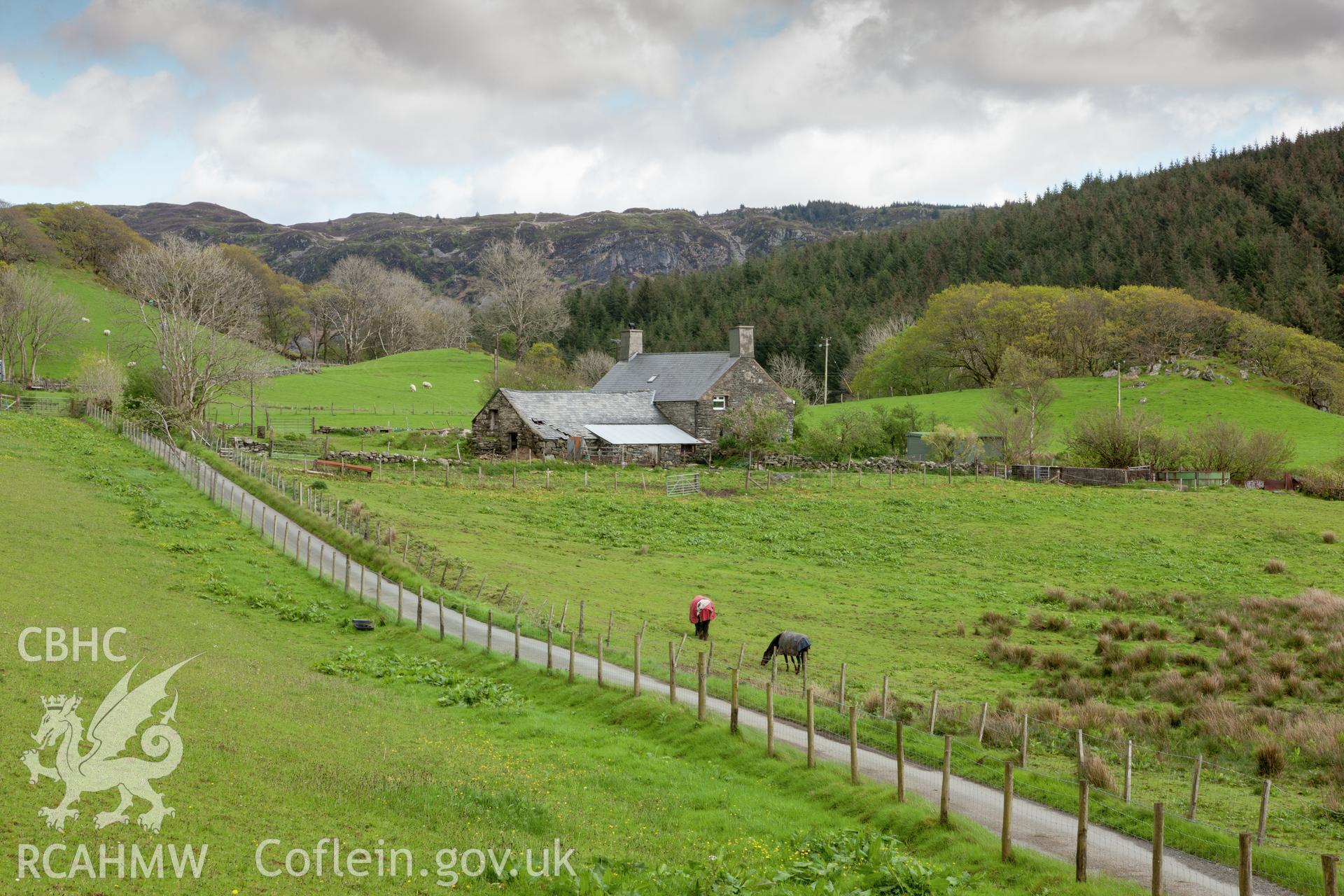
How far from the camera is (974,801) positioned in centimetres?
1585

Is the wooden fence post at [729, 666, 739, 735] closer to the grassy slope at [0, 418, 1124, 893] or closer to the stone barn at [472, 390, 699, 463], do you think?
the grassy slope at [0, 418, 1124, 893]

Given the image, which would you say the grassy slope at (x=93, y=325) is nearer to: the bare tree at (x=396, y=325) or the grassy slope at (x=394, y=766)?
the bare tree at (x=396, y=325)

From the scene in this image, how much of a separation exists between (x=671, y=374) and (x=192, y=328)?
34.8m

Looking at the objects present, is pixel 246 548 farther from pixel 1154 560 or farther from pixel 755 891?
pixel 1154 560

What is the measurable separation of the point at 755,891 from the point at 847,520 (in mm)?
39427

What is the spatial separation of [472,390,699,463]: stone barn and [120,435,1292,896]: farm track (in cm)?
4010

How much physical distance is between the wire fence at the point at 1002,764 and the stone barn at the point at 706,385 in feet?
157

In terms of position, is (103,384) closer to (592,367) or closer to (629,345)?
(629,345)

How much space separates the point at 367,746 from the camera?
53.0 feet

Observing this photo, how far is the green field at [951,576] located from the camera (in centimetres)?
2205

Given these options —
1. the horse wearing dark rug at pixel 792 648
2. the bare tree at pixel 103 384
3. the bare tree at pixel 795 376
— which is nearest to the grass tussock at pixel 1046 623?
the horse wearing dark rug at pixel 792 648

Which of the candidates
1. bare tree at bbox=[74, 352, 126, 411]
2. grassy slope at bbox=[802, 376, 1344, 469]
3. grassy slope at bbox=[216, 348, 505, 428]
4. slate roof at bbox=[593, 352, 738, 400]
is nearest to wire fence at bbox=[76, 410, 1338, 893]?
slate roof at bbox=[593, 352, 738, 400]

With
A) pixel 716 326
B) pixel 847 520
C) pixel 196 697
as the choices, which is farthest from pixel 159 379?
pixel 716 326

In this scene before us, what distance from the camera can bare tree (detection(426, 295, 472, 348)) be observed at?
151m
